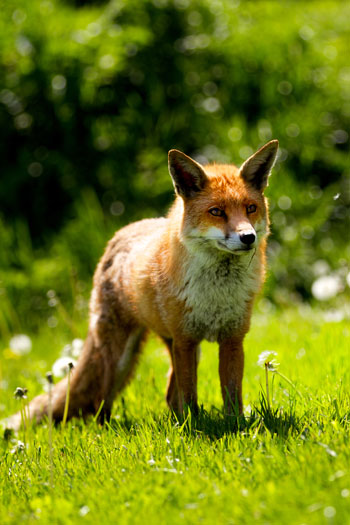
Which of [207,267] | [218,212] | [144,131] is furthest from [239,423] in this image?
[144,131]

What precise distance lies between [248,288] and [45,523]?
6.44 feet

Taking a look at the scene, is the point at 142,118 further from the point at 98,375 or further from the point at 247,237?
the point at 247,237

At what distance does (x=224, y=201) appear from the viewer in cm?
423

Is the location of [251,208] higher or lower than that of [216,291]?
higher

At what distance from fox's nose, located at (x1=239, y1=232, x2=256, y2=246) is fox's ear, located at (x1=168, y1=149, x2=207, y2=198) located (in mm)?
616

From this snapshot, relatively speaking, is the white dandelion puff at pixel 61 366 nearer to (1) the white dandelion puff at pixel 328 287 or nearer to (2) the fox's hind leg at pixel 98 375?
(2) the fox's hind leg at pixel 98 375

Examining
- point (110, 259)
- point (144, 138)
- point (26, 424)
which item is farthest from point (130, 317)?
point (144, 138)

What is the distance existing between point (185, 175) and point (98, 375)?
2031 millimetres

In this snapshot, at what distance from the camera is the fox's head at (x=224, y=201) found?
407 cm

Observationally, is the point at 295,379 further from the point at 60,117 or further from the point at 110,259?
the point at 60,117

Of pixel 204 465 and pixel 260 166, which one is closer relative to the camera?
pixel 204 465

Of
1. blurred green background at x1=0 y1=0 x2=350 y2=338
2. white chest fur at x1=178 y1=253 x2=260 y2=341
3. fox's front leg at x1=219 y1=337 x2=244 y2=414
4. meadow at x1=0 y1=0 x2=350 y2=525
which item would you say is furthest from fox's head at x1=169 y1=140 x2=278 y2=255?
blurred green background at x1=0 y1=0 x2=350 y2=338

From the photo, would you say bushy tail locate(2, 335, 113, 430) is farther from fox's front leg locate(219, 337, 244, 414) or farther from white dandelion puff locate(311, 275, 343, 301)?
white dandelion puff locate(311, 275, 343, 301)

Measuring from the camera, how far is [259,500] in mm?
3076
